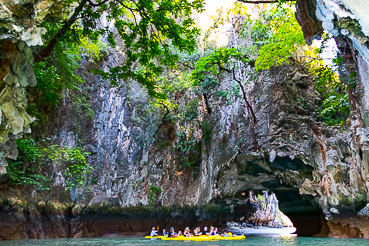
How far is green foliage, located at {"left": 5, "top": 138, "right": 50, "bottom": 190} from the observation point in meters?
11.3

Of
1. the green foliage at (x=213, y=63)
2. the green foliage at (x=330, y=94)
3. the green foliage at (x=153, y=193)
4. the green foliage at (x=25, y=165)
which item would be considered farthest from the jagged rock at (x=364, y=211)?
the green foliage at (x=25, y=165)

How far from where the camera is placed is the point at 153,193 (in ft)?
51.3

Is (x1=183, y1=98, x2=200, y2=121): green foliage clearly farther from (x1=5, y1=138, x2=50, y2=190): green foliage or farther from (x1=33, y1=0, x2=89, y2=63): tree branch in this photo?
A: (x1=33, y1=0, x2=89, y2=63): tree branch

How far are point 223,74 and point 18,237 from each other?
12.7m

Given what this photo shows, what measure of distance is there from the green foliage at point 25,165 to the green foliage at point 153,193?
529cm

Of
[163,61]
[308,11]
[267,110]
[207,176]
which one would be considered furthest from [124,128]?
[308,11]

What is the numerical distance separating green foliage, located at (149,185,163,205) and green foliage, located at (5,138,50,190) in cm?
529

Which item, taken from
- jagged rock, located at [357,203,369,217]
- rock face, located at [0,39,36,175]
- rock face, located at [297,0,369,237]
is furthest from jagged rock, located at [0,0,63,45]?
jagged rock, located at [357,203,369,217]

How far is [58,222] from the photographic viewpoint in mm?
14312

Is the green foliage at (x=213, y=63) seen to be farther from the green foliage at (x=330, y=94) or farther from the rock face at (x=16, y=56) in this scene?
the rock face at (x=16, y=56)

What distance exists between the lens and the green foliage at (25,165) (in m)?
11.3

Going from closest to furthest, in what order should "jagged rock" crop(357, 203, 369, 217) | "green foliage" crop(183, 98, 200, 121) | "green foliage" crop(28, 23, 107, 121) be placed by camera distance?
"green foliage" crop(28, 23, 107, 121)
"jagged rock" crop(357, 203, 369, 217)
"green foliage" crop(183, 98, 200, 121)

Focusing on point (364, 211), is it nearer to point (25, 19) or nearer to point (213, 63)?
point (213, 63)

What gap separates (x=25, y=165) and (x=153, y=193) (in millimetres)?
6420
